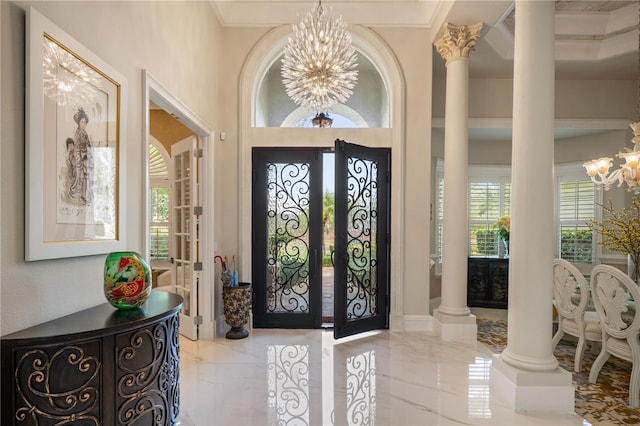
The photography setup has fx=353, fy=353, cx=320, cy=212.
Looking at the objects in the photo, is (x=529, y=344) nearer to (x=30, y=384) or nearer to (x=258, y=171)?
(x=30, y=384)

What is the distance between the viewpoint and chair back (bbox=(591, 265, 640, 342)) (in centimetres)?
293

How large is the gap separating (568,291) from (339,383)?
8.51ft

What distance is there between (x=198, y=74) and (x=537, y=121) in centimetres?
327

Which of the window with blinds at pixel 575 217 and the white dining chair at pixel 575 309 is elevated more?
the window with blinds at pixel 575 217

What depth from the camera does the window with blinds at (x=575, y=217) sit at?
20.9 ft

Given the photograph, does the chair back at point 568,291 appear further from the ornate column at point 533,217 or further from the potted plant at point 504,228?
the potted plant at point 504,228

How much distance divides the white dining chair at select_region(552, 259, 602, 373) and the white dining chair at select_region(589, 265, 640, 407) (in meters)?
0.22

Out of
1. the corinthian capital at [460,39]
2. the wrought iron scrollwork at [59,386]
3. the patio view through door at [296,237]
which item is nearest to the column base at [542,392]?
the patio view through door at [296,237]

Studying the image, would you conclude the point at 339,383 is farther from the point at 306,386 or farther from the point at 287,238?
the point at 287,238

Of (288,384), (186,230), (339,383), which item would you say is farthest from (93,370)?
(186,230)

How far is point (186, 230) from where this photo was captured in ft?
14.0

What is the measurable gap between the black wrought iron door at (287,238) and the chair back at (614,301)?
2957 mm

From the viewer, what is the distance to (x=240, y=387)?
3.06 meters

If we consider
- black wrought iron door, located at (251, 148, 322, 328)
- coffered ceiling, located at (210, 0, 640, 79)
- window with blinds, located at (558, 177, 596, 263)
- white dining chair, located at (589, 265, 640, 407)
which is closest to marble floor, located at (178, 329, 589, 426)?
black wrought iron door, located at (251, 148, 322, 328)
